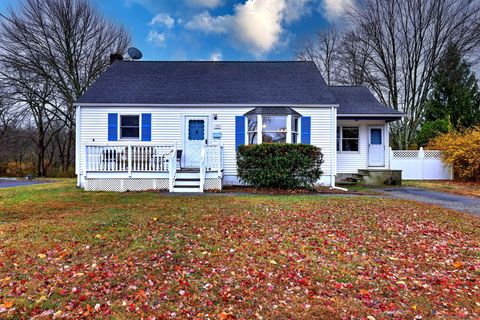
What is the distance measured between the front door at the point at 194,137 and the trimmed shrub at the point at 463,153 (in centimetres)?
1264

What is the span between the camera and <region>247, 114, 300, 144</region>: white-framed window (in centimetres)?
1135

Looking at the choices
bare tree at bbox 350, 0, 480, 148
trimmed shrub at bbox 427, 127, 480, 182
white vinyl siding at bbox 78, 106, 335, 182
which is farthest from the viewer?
bare tree at bbox 350, 0, 480, 148

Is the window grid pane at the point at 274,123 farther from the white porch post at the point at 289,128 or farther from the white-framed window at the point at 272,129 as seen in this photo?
the white porch post at the point at 289,128

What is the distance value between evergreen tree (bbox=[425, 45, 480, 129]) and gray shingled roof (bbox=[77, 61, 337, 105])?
13.2 m

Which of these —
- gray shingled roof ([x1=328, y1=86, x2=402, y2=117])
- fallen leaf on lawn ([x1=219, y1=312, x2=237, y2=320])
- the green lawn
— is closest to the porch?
the green lawn

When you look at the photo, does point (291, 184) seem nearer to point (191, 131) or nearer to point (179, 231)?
point (191, 131)

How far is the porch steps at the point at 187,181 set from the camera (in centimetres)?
979

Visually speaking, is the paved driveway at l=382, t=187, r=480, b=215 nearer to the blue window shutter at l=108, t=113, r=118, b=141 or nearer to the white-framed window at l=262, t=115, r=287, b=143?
the white-framed window at l=262, t=115, r=287, b=143

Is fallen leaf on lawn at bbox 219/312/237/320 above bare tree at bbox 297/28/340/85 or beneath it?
beneath

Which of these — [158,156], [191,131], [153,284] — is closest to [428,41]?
[191,131]

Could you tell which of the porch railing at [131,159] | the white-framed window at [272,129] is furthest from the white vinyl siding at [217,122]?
the porch railing at [131,159]

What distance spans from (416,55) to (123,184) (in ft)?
70.5

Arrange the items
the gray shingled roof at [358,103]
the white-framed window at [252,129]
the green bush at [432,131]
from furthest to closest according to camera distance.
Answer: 1. the green bush at [432,131]
2. the gray shingled roof at [358,103]
3. the white-framed window at [252,129]

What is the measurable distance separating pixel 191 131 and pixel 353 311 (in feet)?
33.2
